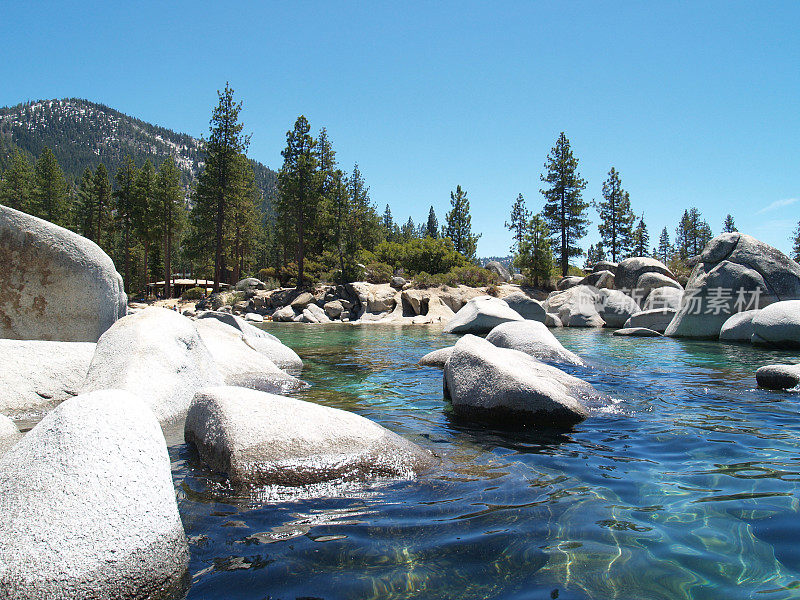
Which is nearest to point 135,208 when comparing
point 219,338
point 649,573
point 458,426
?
point 219,338

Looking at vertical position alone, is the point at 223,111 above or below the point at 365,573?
above

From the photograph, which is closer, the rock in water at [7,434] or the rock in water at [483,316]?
the rock in water at [7,434]

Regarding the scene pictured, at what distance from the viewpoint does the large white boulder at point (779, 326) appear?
1358 centimetres

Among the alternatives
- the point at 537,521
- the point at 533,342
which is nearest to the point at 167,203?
the point at 533,342

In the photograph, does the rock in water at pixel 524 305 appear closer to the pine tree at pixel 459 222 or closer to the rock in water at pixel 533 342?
the rock in water at pixel 533 342

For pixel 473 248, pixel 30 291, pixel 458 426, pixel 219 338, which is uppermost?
pixel 473 248

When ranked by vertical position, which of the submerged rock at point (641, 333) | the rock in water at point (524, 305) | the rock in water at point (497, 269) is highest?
the rock in water at point (497, 269)

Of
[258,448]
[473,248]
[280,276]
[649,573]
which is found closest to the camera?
[649,573]

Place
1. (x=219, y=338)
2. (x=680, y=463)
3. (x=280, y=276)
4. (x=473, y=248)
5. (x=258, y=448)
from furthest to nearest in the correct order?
1. (x=473, y=248)
2. (x=280, y=276)
3. (x=219, y=338)
4. (x=680, y=463)
5. (x=258, y=448)

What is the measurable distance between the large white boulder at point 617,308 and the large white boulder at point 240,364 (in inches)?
809

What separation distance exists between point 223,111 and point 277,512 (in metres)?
41.3

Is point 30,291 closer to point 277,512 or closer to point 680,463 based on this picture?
point 277,512

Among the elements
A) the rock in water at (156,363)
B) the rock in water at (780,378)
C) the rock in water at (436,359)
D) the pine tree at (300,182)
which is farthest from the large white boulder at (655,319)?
the pine tree at (300,182)

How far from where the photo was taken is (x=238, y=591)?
236 centimetres
